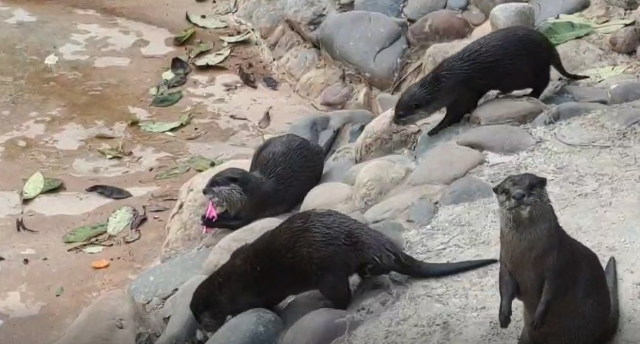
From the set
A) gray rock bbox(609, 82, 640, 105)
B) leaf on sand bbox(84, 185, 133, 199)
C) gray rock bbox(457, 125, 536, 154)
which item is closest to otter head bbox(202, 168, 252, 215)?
gray rock bbox(457, 125, 536, 154)

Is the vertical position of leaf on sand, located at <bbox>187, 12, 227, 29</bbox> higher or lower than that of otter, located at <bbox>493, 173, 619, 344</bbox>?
lower

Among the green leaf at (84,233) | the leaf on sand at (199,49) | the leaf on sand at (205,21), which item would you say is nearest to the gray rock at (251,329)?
the green leaf at (84,233)

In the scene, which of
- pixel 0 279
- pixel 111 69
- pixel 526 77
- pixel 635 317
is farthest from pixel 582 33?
pixel 111 69

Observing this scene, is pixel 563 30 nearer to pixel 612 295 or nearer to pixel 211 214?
pixel 211 214

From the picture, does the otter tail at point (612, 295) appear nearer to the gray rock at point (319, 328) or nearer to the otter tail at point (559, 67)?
the gray rock at point (319, 328)

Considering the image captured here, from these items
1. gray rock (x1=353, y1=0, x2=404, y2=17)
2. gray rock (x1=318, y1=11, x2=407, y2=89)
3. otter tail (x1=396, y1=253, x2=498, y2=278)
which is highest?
otter tail (x1=396, y1=253, x2=498, y2=278)

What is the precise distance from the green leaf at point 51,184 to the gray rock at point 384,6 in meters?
2.12

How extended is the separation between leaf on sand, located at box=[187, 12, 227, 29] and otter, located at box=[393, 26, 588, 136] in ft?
11.6

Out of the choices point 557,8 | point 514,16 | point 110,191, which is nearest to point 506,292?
point 514,16

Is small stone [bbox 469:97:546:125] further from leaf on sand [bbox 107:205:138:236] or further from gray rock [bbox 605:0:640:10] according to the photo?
leaf on sand [bbox 107:205:138:236]

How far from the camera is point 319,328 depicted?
2844mm

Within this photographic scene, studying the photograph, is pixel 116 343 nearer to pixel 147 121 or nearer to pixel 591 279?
pixel 591 279

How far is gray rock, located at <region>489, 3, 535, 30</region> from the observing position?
5.00 meters

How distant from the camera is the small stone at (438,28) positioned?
5.52m
